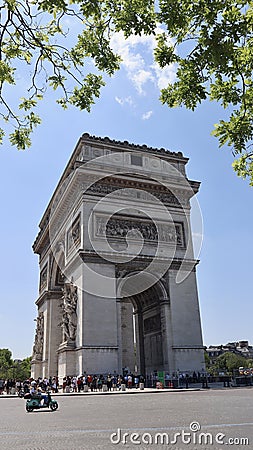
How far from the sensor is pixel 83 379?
77.7 ft

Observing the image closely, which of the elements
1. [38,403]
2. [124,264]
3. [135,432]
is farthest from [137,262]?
[135,432]

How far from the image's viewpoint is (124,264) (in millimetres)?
27500

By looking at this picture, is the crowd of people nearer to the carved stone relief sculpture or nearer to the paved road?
the carved stone relief sculpture

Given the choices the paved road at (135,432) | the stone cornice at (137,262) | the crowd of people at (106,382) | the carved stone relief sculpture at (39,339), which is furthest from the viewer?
the carved stone relief sculpture at (39,339)

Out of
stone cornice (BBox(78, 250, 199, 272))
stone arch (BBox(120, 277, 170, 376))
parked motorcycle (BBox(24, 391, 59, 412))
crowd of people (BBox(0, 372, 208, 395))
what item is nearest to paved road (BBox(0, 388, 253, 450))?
parked motorcycle (BBox(24, 391, 59, 412))

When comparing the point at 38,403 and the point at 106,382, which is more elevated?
the point at 106,382

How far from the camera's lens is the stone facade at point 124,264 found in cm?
2584

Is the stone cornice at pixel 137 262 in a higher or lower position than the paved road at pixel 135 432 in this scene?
higher

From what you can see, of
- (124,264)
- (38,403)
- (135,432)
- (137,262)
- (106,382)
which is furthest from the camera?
(137,262)

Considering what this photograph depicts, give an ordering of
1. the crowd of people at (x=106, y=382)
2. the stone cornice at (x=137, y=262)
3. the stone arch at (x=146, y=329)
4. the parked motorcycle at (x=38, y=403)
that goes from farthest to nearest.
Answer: the stone arch at (x=146, y=329), the stone cornice at (x=137, y=262), the crowd of people at (x=106, y=382), the parked motorcycle at (x=38, y=403)

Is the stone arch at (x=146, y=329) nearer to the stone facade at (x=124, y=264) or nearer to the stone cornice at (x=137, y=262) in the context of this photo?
the stone facade at (x=124, y=264)

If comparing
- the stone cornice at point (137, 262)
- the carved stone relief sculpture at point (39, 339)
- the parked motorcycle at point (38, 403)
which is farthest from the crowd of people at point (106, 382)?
the parked motorcycle at point (38, 403)

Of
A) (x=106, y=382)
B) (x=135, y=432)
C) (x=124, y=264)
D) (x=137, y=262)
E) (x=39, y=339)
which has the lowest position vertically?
(x=135, y=432)

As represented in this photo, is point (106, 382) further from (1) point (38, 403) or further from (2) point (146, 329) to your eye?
(1) point (38, 403)
